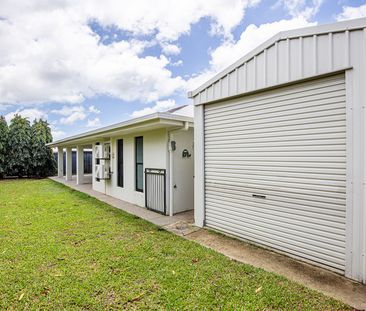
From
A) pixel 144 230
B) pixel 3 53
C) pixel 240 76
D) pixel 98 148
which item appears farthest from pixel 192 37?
pixel 3 53

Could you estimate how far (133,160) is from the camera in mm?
8055

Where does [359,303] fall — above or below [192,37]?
below

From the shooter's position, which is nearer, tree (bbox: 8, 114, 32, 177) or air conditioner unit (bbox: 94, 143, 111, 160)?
air conditioner unit (bbox: 94, 143, 111, 160)

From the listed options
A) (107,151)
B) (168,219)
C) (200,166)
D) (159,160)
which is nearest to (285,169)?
(200,166)

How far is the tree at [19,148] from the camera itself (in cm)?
1697

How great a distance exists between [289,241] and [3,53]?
12.0 metres

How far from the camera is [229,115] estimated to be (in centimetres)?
473

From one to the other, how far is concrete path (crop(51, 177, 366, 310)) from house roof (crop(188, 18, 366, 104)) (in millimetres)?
2854

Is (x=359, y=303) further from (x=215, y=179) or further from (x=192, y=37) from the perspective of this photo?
(x=192, y=37)

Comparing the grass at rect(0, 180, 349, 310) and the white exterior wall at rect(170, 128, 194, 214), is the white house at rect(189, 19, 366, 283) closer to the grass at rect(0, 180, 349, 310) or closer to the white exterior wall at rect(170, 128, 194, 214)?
the grass at rect(0, 180, 349, 310)

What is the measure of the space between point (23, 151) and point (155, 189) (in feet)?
50.5

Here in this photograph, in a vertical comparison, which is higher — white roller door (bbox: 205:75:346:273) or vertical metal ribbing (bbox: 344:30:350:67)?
vertical metal ribbing (bbox: 344:30:350:67)

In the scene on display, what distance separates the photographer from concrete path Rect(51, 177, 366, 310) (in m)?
2.71

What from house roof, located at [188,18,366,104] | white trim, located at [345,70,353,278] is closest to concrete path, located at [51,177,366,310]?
white trim, located at [345,70,353,278]
